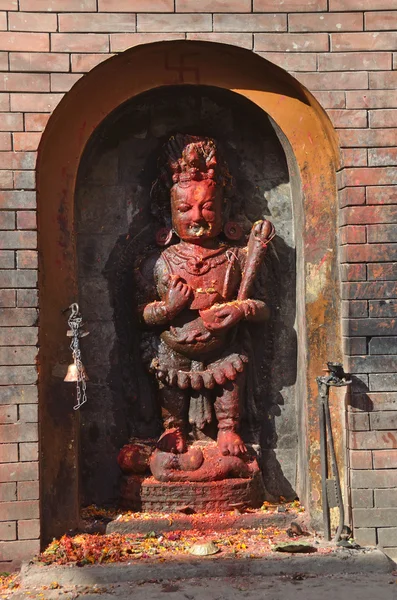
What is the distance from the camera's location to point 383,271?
548 cm

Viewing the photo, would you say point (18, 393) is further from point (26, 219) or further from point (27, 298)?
point (26, 219)

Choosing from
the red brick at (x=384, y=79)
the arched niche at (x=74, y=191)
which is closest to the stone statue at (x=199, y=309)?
the arched niche at (x=74, y=191)

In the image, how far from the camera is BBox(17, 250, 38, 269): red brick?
531 centimetres

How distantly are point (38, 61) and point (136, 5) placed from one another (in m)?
0.77

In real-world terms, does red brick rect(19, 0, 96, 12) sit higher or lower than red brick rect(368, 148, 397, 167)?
higher

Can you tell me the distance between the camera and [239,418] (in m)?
5.98

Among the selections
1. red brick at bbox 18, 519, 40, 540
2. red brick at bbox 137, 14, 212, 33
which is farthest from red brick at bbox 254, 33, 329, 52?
red brick at bbox 18, 519, 40, 540

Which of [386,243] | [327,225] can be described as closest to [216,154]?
[327,225]

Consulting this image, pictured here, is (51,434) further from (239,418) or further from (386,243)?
(386,243)

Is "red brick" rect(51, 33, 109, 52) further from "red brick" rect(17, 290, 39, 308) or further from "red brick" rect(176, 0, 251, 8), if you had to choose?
"red brick" rect(17, 290, 39, 308)

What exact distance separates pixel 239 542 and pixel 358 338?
5.37 feet

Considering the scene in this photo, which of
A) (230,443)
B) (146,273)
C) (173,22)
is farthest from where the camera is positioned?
(146,273)

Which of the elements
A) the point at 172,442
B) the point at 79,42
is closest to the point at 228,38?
the point at 79,42

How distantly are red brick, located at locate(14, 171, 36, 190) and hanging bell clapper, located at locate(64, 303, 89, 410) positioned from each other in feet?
2.84
